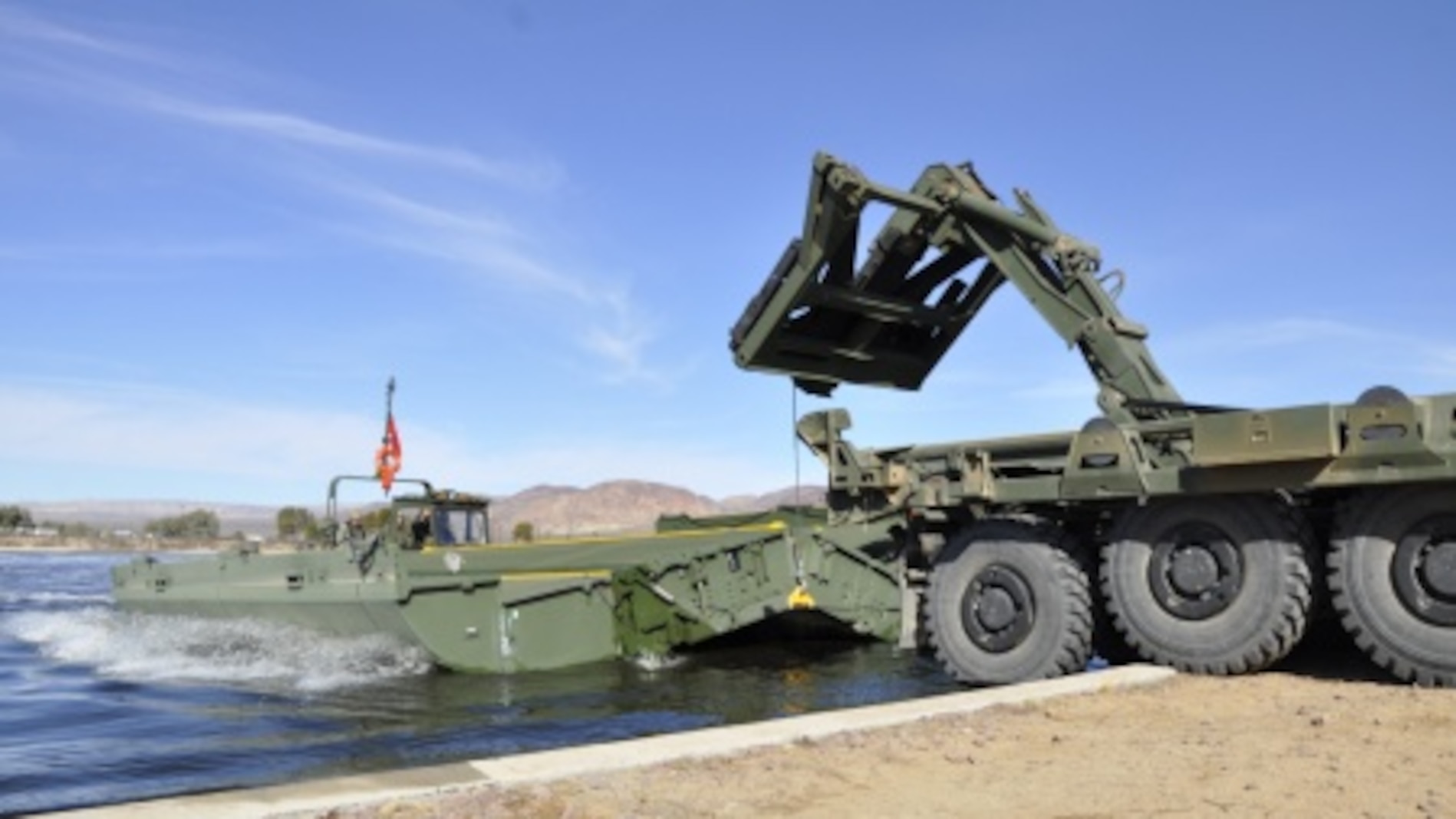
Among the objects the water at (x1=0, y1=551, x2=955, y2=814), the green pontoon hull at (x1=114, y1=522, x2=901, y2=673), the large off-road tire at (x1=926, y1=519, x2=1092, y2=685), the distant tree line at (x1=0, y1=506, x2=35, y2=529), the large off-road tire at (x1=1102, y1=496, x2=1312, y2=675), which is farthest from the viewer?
the distant tree line at (x1=0, y1=506, x2=35, y2=529)

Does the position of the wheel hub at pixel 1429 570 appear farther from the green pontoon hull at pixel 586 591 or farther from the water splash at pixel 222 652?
the water splash at pixel 222 652

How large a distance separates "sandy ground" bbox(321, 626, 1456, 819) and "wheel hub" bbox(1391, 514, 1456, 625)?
0.46 meters

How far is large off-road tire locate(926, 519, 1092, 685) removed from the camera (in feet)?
27.7

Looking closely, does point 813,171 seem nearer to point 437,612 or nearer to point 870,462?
point 870,462

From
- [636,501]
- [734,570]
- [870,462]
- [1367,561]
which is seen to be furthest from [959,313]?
[636,501]

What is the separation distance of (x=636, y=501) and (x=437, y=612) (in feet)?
291

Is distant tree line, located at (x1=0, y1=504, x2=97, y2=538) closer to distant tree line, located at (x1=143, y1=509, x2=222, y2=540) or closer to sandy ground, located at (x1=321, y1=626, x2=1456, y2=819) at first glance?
distant tree line, located at (x1=143, y1=509, x2=222, y2=540)

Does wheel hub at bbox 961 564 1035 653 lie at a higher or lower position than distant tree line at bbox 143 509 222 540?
lower

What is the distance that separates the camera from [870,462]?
991 centimetres

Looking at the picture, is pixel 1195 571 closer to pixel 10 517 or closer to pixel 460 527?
pixel 460 527

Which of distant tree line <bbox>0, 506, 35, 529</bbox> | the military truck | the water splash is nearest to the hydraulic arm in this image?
the military truck

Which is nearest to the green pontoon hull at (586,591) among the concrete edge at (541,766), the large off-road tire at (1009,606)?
the large off-road tire at (1009,606)

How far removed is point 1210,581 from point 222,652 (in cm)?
1168

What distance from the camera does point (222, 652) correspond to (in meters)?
15.1
